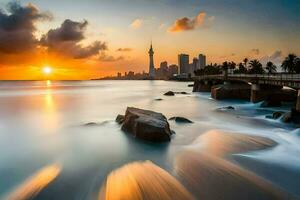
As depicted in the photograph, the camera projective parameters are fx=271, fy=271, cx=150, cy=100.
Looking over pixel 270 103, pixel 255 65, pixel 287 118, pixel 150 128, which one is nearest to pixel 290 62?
pixel 255 65

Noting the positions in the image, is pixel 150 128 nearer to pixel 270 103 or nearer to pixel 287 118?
pixel 287 118

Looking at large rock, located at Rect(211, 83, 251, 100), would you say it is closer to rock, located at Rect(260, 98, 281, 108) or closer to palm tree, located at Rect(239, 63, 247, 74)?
rock, located at Rect(260, 98, 281, 108)

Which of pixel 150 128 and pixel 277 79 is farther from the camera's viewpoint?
pixel 277 79

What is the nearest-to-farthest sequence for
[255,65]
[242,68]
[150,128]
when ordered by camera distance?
[150,128] → [255,65] → [242,68]

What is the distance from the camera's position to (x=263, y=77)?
4812cm

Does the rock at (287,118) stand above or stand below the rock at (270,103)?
above

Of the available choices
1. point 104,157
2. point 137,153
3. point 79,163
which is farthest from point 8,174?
point 137,153

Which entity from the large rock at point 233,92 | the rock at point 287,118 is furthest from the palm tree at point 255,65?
the rock at point 287,118

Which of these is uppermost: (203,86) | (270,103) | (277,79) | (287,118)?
(277,79)

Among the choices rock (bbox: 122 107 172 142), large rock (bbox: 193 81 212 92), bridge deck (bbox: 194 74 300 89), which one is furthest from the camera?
large rock (bbox: 193 81 212 92)

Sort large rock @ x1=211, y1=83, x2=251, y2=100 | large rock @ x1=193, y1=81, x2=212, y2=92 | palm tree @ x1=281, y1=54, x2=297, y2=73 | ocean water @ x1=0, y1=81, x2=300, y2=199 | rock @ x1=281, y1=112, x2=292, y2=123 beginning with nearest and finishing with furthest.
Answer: ocean water @ x1=0, y1=81, x2=300, y2=199, rock @ x1=281, y1=112, x2=292, y2=123, large rock @ x1=211, y1=83, x2=251, y2=100, palm tree @ x1=281, y1=54, x2=297, y2=73, large rock @ x1=193, y1=81, x2=212, y2=92

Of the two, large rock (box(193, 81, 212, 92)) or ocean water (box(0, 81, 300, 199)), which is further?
large rock (box(193, 81, 212, 92))

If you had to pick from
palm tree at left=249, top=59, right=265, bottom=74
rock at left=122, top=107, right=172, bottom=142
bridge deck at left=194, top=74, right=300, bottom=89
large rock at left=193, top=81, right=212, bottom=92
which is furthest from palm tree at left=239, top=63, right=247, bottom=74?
rock at left=122, top=107, right=172, bottom=142

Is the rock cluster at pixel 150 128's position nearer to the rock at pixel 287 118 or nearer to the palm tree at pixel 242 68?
the rock at pixel 287 118
